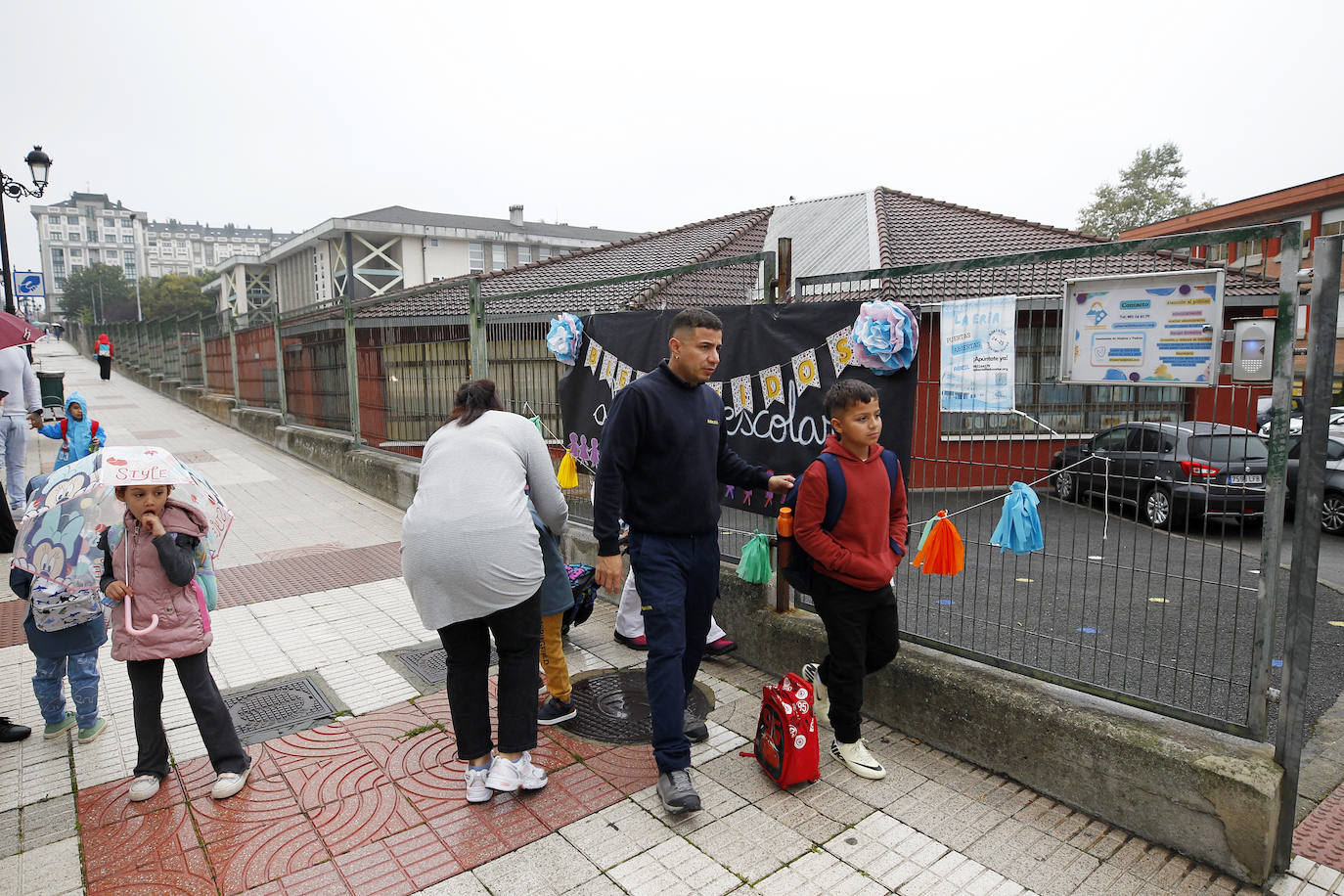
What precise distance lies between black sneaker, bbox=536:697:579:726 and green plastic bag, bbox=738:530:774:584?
3.87ft

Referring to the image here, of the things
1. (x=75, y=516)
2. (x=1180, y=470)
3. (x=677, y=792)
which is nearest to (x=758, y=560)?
(x=677, y=792)

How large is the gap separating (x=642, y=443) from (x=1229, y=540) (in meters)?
2.36

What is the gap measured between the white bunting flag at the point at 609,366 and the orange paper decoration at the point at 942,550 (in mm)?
2599

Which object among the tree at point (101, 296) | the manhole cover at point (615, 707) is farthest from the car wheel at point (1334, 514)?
the tree at point (101, 296)

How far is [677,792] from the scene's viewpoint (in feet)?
10.2

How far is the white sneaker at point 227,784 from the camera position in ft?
10.7

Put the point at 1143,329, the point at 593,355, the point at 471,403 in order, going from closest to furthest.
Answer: the point at 1143,329 → the point at 471,403 → the point at 593,355

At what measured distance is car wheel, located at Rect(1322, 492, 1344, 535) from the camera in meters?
10.3

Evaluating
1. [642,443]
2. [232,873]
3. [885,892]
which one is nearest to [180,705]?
[232,873]

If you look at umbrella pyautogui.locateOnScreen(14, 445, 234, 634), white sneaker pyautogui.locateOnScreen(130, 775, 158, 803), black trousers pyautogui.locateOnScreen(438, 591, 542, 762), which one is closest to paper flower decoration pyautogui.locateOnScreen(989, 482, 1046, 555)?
black trousers pyautogui.locateOnScreen(438, 591, 542, 762)

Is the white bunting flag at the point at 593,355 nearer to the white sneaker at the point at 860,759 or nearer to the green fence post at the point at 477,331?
the green fence post at the point at 477,331

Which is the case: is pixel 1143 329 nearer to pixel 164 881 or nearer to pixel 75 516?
pixel 164 881

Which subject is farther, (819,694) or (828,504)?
(819,694)

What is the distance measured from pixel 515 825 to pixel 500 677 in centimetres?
58
